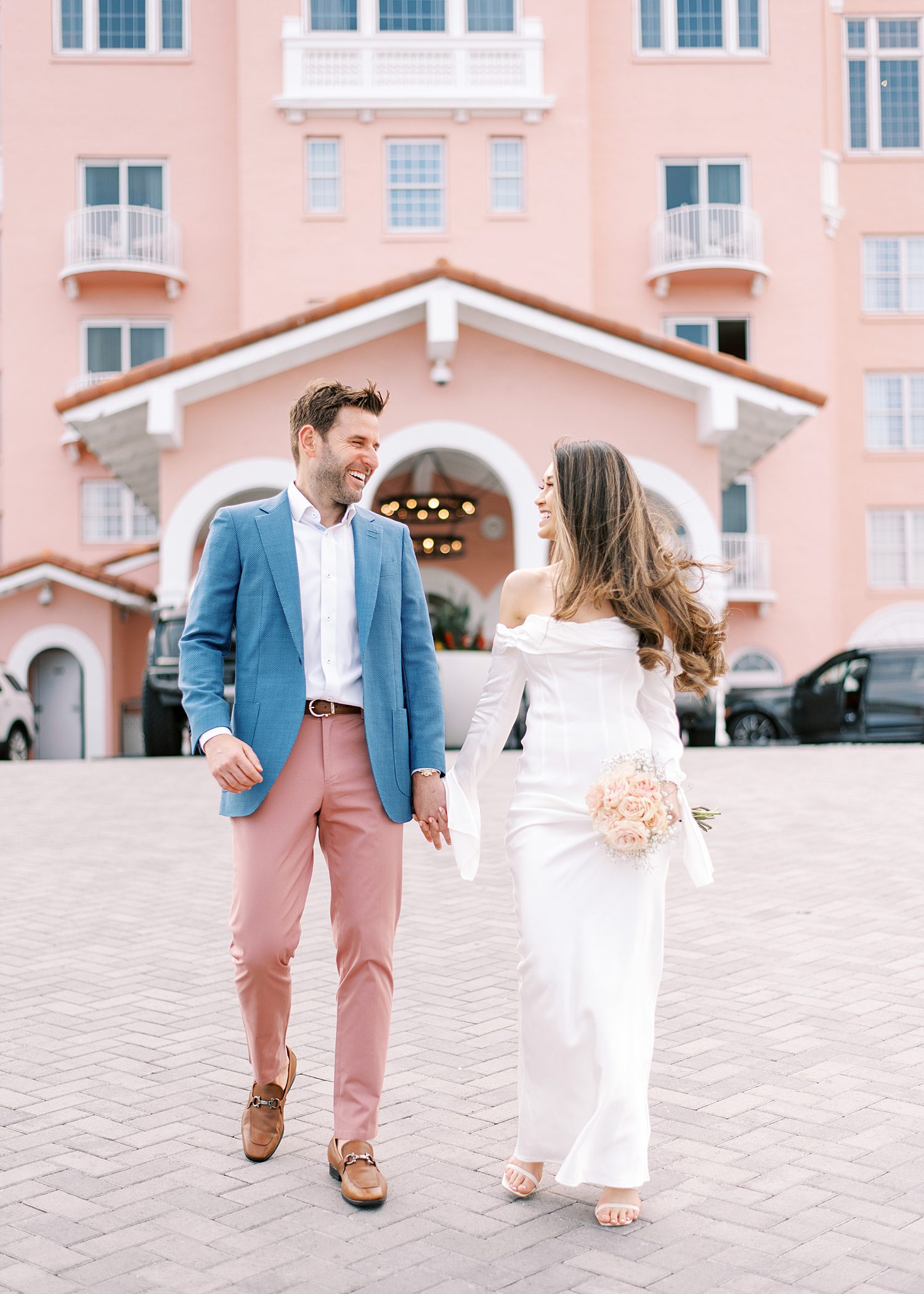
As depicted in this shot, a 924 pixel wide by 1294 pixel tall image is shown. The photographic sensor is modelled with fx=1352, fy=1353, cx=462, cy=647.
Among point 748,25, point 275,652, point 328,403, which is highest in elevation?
point 748,25

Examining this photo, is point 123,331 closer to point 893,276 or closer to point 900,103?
point 893,276

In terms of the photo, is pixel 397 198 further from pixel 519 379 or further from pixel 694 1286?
pixel 694 1286

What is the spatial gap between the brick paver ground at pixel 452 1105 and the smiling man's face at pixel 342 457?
145 cm

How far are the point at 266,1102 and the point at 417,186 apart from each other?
25.4 m

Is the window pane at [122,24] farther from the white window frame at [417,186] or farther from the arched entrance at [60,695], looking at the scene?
the arched entrance at [60,695]

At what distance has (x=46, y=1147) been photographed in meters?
3.80

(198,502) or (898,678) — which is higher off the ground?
(198,502)

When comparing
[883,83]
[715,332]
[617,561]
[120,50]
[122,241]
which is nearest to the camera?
[617,561]

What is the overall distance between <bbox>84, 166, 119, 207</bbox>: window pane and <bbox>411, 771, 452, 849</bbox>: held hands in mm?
27183

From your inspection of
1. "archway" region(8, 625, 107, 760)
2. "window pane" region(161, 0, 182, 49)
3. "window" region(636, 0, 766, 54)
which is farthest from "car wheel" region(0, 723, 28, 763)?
"window" region(636, 0, 766, 54)

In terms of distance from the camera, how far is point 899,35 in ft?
101

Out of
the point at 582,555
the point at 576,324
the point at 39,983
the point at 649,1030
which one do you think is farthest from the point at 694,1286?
the point at 576,324

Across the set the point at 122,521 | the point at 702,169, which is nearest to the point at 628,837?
the point at 122,521

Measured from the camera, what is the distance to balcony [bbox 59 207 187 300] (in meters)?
27.5
